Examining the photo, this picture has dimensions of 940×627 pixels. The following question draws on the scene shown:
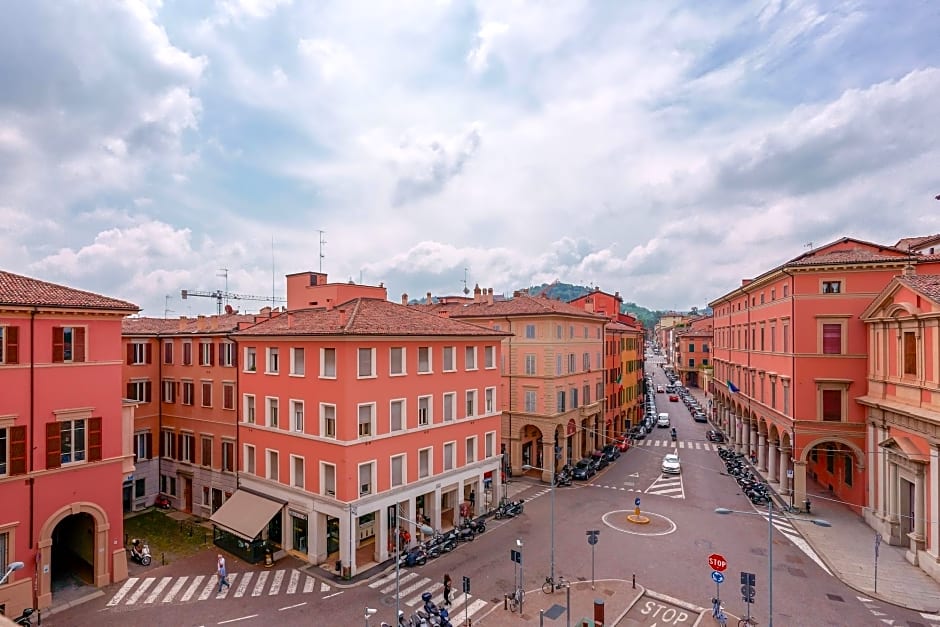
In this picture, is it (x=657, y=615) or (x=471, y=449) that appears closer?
(x=657, y=615)

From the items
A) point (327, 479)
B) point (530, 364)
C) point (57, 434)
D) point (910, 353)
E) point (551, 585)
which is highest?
point (910, 353)

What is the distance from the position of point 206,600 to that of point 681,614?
22.0m

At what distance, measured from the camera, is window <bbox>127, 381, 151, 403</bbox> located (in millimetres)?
40094

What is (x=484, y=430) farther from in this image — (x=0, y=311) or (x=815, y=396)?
(x=0, y=311)

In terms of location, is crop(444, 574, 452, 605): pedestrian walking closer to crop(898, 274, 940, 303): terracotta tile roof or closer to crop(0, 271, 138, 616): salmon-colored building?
crop(0, 271, 138, 616): salmon-colored building

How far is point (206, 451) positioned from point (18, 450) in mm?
14527

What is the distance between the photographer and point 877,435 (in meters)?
33.5

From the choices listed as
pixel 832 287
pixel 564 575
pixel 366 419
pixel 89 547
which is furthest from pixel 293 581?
pixel 832 287

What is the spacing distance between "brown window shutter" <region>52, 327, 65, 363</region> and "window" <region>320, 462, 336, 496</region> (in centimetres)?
1350

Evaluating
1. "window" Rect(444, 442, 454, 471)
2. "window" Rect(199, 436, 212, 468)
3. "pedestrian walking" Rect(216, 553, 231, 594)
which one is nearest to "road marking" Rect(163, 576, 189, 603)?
"pedestrian walking" Rect(216, 553, 231, 594)

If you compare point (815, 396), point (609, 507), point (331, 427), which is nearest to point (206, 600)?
point (331, 427)

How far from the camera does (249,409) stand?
33281 mm

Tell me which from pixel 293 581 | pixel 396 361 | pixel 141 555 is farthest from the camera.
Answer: pixel 396 361

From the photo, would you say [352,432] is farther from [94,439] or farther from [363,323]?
[94,439]
